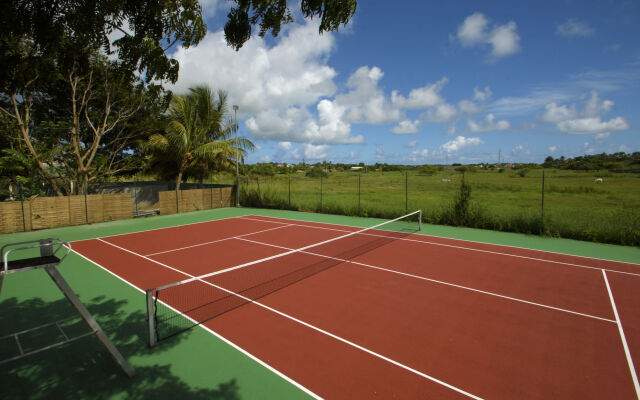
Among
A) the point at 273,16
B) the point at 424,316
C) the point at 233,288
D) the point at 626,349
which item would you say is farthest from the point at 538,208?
the point at 273,16

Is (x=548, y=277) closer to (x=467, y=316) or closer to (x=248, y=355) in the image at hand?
(x=467, y=316)

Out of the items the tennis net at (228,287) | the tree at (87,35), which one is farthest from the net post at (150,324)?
the tree at (87,35)

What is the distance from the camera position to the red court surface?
414 cm

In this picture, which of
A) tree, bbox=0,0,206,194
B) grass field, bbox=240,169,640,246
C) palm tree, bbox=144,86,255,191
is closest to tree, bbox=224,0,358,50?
tree, bbox=0,0,206,194

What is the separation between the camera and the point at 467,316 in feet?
19.2

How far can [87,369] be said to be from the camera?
14.4ft

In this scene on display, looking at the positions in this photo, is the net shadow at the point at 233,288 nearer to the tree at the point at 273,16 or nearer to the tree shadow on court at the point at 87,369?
the tree shadow on court at the point at 87,369

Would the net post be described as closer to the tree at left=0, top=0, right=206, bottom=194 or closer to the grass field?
the tree at left=0, top=0, right=206, bottom=194

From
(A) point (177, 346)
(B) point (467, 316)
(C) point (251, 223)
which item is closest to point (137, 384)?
(A) point (177, 346)

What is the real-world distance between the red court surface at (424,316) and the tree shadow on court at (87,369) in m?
0.70

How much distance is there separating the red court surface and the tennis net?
64 mm

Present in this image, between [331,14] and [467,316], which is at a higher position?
[331,14]

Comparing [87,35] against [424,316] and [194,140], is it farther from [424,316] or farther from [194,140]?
[194,140]

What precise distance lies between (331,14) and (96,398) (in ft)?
16.1
